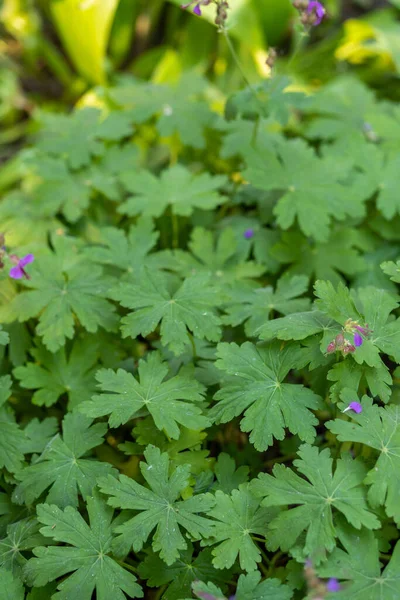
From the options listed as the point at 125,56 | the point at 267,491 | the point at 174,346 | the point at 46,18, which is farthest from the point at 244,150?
the point at 46,18

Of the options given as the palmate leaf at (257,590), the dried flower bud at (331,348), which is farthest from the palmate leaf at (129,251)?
the palmate leaf at (257,590)

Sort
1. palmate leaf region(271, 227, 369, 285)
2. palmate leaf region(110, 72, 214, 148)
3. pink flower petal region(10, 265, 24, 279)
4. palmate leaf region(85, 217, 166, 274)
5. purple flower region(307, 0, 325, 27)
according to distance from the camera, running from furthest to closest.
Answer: palmate leaf region(110, 72, 214, 148)
palmate leaf region(271, 227, 369, 285)
palmate leaf region(85, 217, 166, 274)
purple flower region(307, 0, 325, 27)
pink flower petal region(10, 265, 24, 279)

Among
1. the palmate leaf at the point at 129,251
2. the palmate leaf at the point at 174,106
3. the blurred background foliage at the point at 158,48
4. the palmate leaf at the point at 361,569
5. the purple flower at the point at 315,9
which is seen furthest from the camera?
the blurred background foliage at the point at 158,48

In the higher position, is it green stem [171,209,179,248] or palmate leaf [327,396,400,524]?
green stem [171,209,179,248]

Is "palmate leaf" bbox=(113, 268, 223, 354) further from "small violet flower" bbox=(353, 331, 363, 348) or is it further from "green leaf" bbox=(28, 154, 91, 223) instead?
"green leaf" bbox=(28, 154, 91, 223)

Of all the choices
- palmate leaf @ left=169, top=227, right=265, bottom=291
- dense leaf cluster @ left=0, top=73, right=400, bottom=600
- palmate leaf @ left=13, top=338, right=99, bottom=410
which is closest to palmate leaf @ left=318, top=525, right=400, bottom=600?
dense leaf cluster @ left=0, top=73, right=400, bottom=600

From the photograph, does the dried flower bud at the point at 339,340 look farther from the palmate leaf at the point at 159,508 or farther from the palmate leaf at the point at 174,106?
the palmate leaf at the point at 174,106

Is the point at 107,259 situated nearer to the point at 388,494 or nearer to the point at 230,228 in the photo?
the point at 230,228
